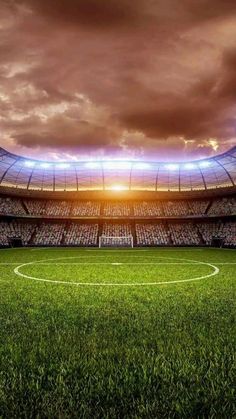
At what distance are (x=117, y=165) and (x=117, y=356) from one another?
6635cm

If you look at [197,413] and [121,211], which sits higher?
[121,211]

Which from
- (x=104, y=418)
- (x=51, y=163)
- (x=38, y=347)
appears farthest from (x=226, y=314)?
(x=51, y=163)

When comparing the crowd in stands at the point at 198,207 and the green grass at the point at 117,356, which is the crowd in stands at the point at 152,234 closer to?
the crowd in stands at the point at 198,207

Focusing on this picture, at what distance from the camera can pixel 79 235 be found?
63812 mm

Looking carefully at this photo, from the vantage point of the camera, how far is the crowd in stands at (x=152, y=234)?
61312 millimetres

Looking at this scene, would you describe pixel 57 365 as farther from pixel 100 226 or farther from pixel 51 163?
pixel 51 163

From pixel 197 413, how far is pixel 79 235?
6051 cm

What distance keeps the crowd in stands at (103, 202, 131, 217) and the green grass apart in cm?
5581

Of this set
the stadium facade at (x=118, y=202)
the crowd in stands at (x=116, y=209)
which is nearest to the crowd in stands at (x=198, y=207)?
the stadium facade at (x=118, y=202)

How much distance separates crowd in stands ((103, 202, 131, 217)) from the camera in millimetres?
68125

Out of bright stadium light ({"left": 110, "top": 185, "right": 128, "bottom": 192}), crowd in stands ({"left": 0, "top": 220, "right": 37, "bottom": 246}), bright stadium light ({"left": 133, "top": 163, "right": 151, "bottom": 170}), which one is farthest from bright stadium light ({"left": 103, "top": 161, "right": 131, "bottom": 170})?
crowd in stands ({"left": 0, "top": 220, "right": 37, "bottom": 246})

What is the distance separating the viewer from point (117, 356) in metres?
6.07

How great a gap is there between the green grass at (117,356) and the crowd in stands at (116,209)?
55.8 m

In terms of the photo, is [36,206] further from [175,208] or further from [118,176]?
[175,208]
